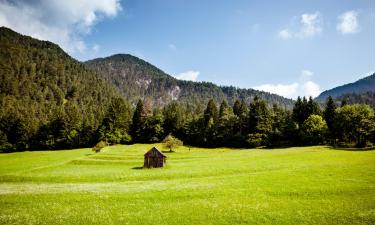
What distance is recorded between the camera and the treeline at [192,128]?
3876 inches

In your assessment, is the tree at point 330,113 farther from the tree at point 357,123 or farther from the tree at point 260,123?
the tree at point 260,123

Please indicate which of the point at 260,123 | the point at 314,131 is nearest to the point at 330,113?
the point at 314,131

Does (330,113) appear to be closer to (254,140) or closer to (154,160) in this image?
(254,140)

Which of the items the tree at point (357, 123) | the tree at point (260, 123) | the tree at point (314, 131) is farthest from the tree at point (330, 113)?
the tree at point (260, 123)

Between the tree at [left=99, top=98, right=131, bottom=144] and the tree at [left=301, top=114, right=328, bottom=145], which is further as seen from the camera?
the tree at [left=99, top=98, right=131, bottom=144]

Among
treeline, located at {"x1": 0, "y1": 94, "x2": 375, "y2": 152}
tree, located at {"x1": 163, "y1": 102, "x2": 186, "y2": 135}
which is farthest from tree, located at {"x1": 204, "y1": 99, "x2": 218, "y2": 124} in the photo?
tree, located at {"x1": 163, "y1": 102, "x2": 186, "y2": 135}

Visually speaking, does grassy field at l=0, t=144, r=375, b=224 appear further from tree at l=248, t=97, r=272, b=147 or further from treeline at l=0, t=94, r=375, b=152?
tree at l=248, t=97, r=272, b=147

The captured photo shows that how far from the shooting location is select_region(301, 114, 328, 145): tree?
8744 cm

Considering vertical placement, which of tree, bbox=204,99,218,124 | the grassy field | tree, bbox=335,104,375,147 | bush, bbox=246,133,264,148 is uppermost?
tree, bbox=204,99,218,124

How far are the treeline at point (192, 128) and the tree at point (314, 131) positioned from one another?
0.99ft

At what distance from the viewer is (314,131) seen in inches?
3477

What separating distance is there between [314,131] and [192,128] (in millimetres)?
46935

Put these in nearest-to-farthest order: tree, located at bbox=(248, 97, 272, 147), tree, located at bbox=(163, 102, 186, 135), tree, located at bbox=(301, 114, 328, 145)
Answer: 1. tree, located at bbox=(301, 114, 328, 145)
2. tree, located at bbox=(248, 97, 272, 147)
3. tree, located at bbox=(163, 102, 186, 135)

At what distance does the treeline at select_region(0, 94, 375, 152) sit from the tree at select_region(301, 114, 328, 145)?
300 mm
